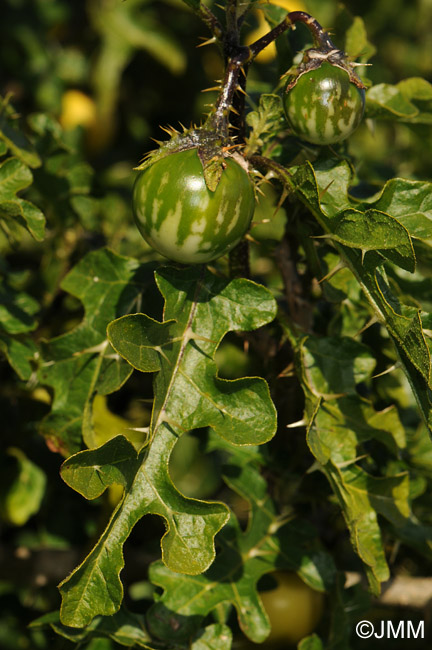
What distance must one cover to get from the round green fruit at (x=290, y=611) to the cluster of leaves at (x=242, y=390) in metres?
0.06

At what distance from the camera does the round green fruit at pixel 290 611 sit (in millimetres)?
1676

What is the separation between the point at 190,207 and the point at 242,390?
1.10ft

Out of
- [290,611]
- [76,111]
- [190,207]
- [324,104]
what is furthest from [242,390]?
[76,111]

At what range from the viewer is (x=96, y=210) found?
2.13m

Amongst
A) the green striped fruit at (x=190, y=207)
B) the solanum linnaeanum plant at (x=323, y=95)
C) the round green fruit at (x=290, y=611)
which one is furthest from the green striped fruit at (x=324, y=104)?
the round green fruit at (x=290, y=611)

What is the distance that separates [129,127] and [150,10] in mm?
579

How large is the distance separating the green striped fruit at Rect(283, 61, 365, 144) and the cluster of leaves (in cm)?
5

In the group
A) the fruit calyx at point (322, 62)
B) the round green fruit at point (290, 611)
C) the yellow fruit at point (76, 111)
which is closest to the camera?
the fruit calyx at point (322, 62)

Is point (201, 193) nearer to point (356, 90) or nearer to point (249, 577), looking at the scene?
point (356, 90)

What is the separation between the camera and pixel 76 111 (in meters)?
3.21

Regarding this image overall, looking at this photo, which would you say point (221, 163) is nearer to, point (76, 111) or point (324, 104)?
point (324, 104)

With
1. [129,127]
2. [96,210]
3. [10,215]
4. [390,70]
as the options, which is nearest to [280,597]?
[10,215]

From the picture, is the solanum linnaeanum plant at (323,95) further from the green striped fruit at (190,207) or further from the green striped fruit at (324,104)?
the green striped fruit at (190,207)

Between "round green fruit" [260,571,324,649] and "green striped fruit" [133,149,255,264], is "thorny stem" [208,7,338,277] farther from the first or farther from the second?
"round green fruit" [260,571,324,649]
